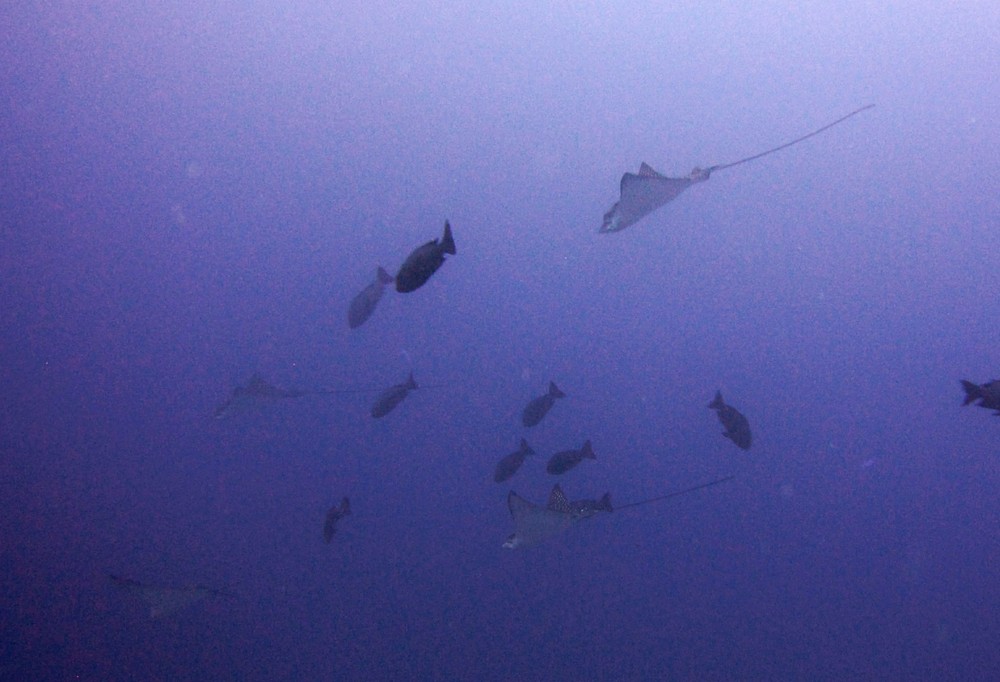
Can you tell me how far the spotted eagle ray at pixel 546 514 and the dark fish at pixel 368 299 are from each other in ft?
4.57

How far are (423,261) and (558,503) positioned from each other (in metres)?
1.82

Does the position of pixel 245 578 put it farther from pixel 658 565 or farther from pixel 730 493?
pixel 730 493

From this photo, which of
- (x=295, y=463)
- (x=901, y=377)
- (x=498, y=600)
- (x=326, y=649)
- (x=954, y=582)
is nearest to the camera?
(x=326, y=649)

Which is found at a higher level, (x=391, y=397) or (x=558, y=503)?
(x=391, y=397)

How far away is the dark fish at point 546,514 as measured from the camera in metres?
3.57

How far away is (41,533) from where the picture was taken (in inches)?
375

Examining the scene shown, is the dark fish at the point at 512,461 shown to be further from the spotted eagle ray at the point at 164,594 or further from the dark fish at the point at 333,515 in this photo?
the spotted eagle ray at the point at 164,594

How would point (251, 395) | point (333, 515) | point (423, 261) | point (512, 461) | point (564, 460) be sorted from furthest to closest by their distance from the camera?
point (251, 395) < point (512, 461) < point (333, 515) < point (564, 460) < point (423, 261)

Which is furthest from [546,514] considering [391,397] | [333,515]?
[333,515]

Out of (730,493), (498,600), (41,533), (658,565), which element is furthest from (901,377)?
(41,533)

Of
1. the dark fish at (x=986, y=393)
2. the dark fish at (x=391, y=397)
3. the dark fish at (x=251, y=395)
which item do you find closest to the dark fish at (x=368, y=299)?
the dark fish at (x=391, y=397)

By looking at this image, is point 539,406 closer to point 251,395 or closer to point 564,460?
point 564,460

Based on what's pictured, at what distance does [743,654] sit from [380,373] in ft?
27.3

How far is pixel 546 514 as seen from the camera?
11.9ft
